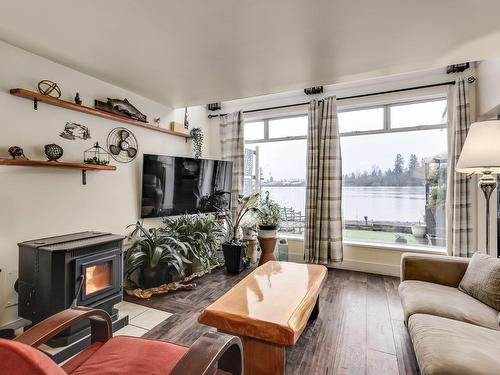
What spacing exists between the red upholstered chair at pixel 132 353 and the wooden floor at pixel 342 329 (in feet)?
2.96

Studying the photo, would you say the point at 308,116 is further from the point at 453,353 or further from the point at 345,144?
the point at 453,353

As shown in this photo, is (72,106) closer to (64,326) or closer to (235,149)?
(64,326)

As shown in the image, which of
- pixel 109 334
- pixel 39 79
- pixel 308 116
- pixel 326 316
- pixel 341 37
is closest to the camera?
pixel 109 334

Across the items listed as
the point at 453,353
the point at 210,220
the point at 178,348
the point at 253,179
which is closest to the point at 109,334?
the point at 178,348

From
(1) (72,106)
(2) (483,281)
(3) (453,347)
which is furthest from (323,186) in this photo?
(1) (72,106)

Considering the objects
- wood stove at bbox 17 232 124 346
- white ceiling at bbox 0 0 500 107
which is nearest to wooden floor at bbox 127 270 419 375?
wood stove at bbox 17 232 124 346

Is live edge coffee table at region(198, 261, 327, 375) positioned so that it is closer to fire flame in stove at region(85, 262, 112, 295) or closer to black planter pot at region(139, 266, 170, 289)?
fire flame in stove at region(85, 262, 112, 295)

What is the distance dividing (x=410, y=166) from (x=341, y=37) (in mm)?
2421

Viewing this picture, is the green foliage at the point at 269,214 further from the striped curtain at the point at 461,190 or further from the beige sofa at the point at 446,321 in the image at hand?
the striped curtain at the point at 461,190

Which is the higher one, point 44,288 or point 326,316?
point 44,288

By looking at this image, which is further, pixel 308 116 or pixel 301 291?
pixel 308 116

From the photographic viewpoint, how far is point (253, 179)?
467cm

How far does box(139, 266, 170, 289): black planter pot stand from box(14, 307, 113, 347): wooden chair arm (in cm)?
164

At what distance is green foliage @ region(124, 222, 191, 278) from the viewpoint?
2861 millimetres
